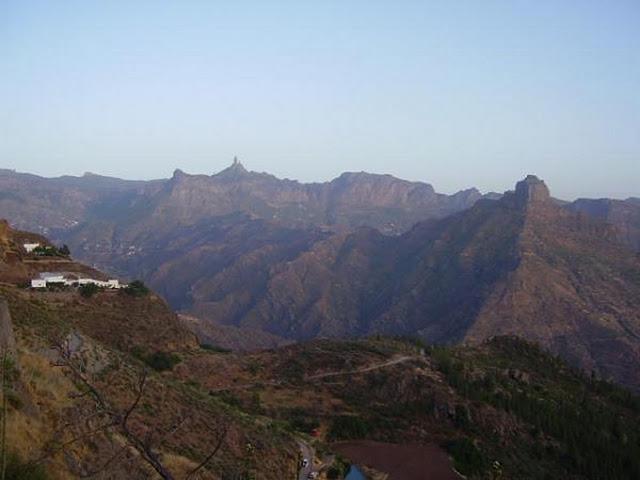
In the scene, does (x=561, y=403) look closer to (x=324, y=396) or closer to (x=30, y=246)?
(x=324, y=396)

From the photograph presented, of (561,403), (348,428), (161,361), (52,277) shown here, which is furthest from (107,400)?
(561,403)

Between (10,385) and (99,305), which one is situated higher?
(10,385)

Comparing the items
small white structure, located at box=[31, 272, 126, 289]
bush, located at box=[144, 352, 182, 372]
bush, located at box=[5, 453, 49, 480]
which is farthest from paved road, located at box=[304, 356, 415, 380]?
bush, located at box=[5, 453, 49, 480]

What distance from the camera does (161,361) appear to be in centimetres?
6147

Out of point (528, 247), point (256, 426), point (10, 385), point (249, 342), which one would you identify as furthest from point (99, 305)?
point (528, 247)

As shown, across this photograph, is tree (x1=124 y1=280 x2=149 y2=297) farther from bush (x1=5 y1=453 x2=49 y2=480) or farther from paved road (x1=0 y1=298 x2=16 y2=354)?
bush (x1=5 y1=453 x2=49 y2=480)

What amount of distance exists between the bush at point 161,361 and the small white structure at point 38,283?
12.1m

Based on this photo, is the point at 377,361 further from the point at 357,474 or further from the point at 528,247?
the point at 528,247

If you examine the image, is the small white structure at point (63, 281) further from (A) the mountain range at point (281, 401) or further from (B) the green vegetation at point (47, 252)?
(B) the green vegetation at point (47, 252)

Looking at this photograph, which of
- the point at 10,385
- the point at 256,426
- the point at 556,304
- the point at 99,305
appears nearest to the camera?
the point at 10,385

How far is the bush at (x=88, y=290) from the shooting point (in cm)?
6494

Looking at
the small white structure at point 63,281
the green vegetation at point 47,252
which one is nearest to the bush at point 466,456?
the small white structure at point 63,281

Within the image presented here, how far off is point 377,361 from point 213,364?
18683mm

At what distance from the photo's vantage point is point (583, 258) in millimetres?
190500
